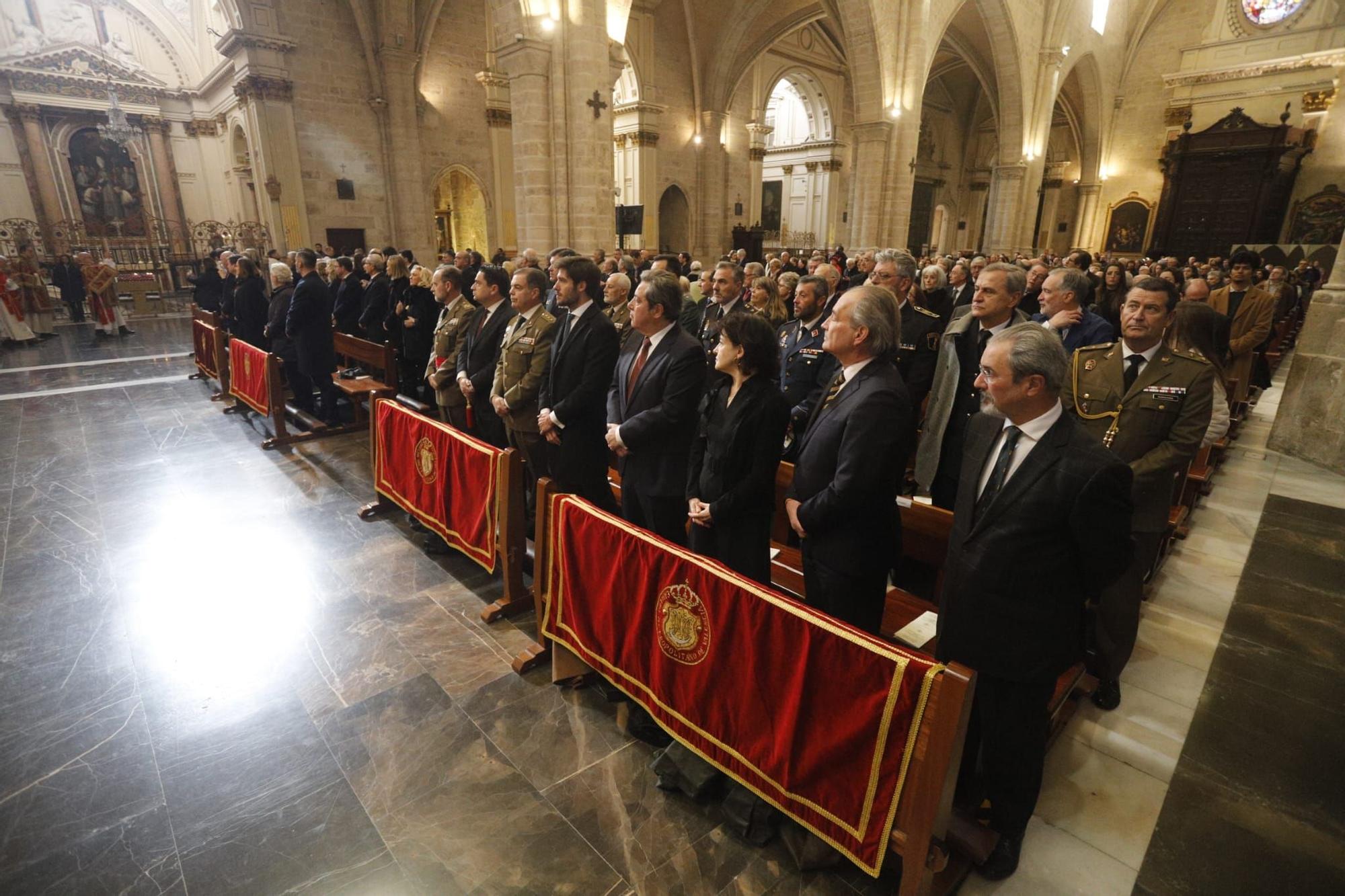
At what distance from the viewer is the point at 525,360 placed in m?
4.14

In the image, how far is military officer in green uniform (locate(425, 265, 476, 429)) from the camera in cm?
500

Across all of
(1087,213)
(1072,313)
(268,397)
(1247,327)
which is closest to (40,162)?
(268,397)

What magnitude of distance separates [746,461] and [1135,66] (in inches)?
1187

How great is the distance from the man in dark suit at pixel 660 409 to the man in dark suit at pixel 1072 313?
6.45 feet

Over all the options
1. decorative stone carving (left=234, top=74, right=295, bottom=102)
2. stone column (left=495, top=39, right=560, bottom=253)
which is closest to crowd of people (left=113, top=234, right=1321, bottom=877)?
stone column (left=495, top=39, right=560, bottom=253)

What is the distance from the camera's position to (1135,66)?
76.7 feet

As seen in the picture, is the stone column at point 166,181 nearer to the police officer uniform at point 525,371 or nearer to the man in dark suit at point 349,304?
the man in dark suit at point 349,304

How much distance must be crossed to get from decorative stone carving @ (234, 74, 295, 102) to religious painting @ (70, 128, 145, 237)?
35.1ft

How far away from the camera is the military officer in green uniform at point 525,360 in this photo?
4.07 metres

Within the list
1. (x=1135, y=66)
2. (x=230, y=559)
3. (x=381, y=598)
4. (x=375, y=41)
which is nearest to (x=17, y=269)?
(x=375, y=41)

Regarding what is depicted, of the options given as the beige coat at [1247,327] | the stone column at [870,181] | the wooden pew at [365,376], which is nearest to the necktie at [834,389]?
the wooden pew at [365,376]

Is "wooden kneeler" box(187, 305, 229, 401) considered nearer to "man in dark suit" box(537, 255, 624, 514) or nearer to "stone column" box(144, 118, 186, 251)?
"man in dark suit" box(537, 255, 624, 514)

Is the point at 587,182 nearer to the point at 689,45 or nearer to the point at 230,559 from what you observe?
the point at 230,559

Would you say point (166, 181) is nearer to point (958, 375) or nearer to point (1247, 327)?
point (958, 375)
